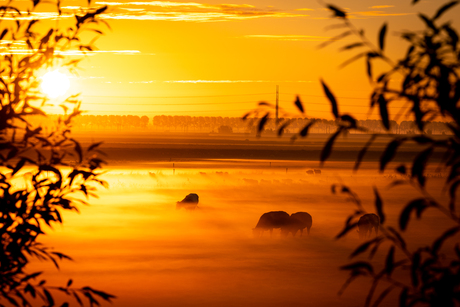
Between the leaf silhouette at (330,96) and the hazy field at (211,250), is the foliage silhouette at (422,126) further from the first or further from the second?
the hazy field at (211,250)

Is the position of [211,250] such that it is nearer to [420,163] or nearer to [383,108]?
[383,108]

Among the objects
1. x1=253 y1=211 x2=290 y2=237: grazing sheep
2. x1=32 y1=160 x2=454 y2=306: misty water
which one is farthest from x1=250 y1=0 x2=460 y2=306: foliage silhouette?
x1=253 y1=211 x2=290 y2=237: grazing sheep

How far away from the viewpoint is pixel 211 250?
21.1 metres

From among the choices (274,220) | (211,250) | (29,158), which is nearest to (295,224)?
(274,220)

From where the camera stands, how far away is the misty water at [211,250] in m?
15.8

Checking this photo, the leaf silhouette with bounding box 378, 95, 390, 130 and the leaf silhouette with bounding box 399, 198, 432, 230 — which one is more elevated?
the leaf silhouette with bounding box 378, 95, 390, 130

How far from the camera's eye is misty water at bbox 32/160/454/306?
1581cm

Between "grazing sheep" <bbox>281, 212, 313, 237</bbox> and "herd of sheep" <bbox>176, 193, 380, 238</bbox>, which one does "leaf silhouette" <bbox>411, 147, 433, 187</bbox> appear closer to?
"herd of sheep" <bbox>176, 193, 380, 238</bbox>

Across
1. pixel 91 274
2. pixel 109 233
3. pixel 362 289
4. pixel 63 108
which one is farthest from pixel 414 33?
pixel 109 233

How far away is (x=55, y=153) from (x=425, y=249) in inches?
175

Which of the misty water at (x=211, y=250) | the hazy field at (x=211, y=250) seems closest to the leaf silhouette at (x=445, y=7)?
the hazy field at (x=211, y=250)

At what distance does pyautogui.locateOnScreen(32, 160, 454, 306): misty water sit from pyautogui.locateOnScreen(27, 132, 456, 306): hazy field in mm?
34

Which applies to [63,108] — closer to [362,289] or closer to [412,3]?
[412,3]

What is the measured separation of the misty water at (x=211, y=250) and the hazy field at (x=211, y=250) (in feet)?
0.11
